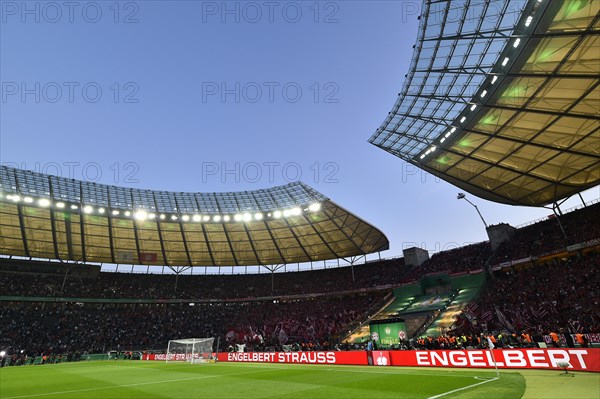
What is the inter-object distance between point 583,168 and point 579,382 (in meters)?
28.2

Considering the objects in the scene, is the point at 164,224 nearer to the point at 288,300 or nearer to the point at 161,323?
the point at 161,323

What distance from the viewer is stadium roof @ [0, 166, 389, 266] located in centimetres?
4131

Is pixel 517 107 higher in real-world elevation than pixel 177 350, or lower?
higher

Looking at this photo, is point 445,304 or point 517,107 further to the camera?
point 445,304

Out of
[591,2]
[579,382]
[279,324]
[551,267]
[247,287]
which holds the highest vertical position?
[591,2]

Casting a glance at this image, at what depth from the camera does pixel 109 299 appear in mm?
53469

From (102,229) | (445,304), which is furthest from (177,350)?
(445,304)

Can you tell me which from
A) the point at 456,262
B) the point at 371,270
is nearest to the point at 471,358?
the point at 456,262

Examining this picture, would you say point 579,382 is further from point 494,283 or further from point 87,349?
point 87,349

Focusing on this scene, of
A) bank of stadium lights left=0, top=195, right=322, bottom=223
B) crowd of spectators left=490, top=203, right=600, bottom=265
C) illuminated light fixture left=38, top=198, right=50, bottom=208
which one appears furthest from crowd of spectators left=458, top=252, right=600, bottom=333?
illuminated light fixture left=38, top=198, right=50, bottom=208

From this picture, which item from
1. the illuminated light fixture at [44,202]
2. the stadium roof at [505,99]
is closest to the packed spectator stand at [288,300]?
the stadium roof at [505,99]

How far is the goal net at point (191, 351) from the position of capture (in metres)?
35.3

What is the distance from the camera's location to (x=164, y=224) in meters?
49.0

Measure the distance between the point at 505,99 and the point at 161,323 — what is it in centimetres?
5485
